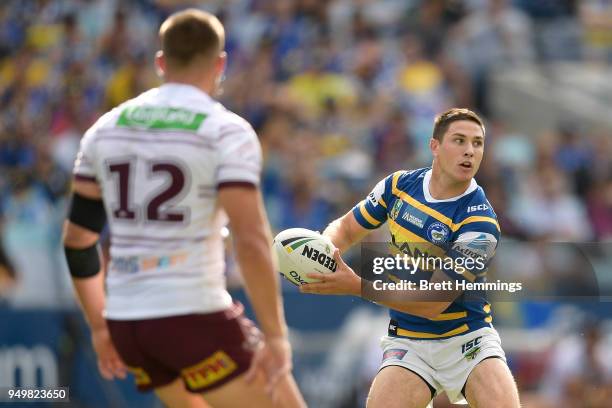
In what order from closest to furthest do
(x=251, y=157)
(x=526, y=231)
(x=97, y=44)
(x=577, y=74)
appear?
(x=251, y=157) < (x=526, y=231) < (x=97, y=44) < (x=577, y=74)

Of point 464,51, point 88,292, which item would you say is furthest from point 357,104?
point 88,292

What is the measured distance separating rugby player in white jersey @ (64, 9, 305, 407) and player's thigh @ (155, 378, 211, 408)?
116mm

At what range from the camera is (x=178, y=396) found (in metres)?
5.36

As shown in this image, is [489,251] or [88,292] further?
[489,251]

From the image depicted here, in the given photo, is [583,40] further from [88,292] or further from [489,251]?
[88,292]

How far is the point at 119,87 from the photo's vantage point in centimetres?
1507

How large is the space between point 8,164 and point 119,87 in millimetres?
1889

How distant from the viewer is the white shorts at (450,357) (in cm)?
676

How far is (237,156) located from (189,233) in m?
0.41

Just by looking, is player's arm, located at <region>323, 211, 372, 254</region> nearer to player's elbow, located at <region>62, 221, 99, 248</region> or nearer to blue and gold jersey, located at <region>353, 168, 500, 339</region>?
blue and gold jersey, located at <region>353, 168, 500, 339</region>

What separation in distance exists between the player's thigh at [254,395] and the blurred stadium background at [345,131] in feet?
20.1

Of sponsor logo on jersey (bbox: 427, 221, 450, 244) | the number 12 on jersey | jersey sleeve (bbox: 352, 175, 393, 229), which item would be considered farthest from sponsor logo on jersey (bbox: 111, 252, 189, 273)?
jersey sleeve (bbox: 352, 175, 393, 229)

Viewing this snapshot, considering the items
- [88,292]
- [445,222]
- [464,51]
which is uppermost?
[464,51]

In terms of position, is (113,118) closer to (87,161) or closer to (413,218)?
(87,161)
